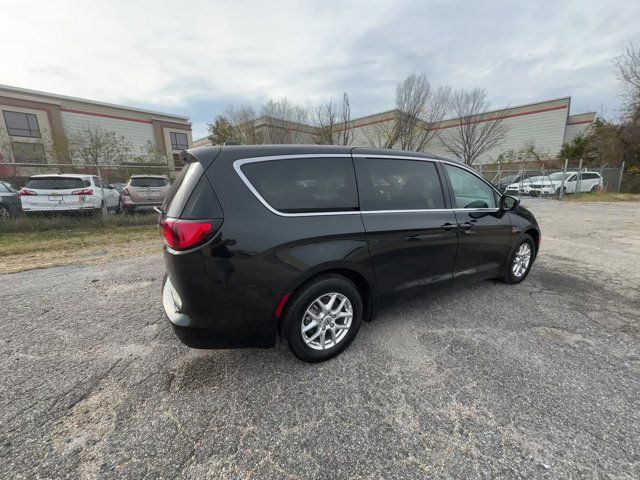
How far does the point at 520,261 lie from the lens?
4.19 meters

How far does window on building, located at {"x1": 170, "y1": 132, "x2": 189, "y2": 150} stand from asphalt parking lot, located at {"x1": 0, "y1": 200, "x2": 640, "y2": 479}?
38.5 meters

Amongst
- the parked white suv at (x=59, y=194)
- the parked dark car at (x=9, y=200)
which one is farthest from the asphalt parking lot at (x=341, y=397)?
the parked dark car at (x=9, y=200)

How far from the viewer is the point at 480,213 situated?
11.4 ft

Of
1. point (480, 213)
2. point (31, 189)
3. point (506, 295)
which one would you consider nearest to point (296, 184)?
point (480, 213)

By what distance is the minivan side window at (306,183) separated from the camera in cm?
223

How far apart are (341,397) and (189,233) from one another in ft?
5.16

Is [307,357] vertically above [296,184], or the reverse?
[296,184]

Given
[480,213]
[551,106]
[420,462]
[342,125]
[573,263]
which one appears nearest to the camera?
[420,462]

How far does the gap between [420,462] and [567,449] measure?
0.88 meters

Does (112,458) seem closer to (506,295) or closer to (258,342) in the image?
(258,342)

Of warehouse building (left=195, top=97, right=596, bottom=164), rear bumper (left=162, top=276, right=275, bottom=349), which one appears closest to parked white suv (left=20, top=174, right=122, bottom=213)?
rear bumper (left=162, top=276, right=275, bottom=349)

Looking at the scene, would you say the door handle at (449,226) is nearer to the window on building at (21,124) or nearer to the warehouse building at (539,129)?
the warehouse building at (539,129)

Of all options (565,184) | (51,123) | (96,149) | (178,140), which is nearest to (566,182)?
(565,184)

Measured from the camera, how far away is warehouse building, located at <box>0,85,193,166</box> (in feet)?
85.0
